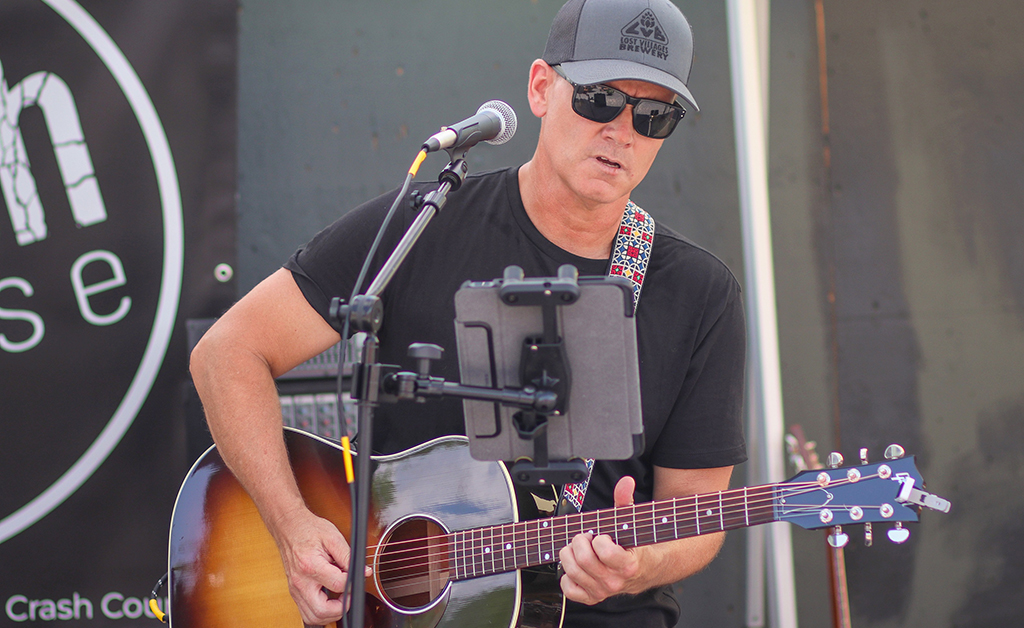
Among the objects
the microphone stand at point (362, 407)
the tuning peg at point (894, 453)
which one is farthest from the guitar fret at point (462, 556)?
the tuning peg at point (894, 453)

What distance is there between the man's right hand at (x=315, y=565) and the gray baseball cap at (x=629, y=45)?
4.05 feet

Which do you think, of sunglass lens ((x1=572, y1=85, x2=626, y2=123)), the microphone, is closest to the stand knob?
the microphone

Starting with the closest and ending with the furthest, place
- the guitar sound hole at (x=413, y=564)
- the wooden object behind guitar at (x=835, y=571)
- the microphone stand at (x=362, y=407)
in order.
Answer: the microphone stand at (x=362, y=407) < the guitar sound hole at (x=413, y=564) < the wooden object behind guitar at (x=835, y=571)

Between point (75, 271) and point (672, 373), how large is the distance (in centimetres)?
230

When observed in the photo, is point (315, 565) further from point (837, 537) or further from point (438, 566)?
point (837, 537)

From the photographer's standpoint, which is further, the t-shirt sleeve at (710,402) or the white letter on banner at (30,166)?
the white letter on banner at (30,166)

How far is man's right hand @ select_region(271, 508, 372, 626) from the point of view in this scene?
1.86 meters

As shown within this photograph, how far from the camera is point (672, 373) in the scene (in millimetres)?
2068

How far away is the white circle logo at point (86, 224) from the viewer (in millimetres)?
3002

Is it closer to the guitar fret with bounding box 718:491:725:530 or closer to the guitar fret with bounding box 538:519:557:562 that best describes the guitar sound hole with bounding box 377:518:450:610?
the guitar fret with bounding box 538:519:557:562

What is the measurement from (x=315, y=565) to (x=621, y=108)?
128 cm

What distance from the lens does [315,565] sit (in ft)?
6.12

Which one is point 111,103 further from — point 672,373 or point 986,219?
point 986,219

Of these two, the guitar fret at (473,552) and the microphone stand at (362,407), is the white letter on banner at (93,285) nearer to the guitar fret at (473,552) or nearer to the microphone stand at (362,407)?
the guitar fret at (473,552)
